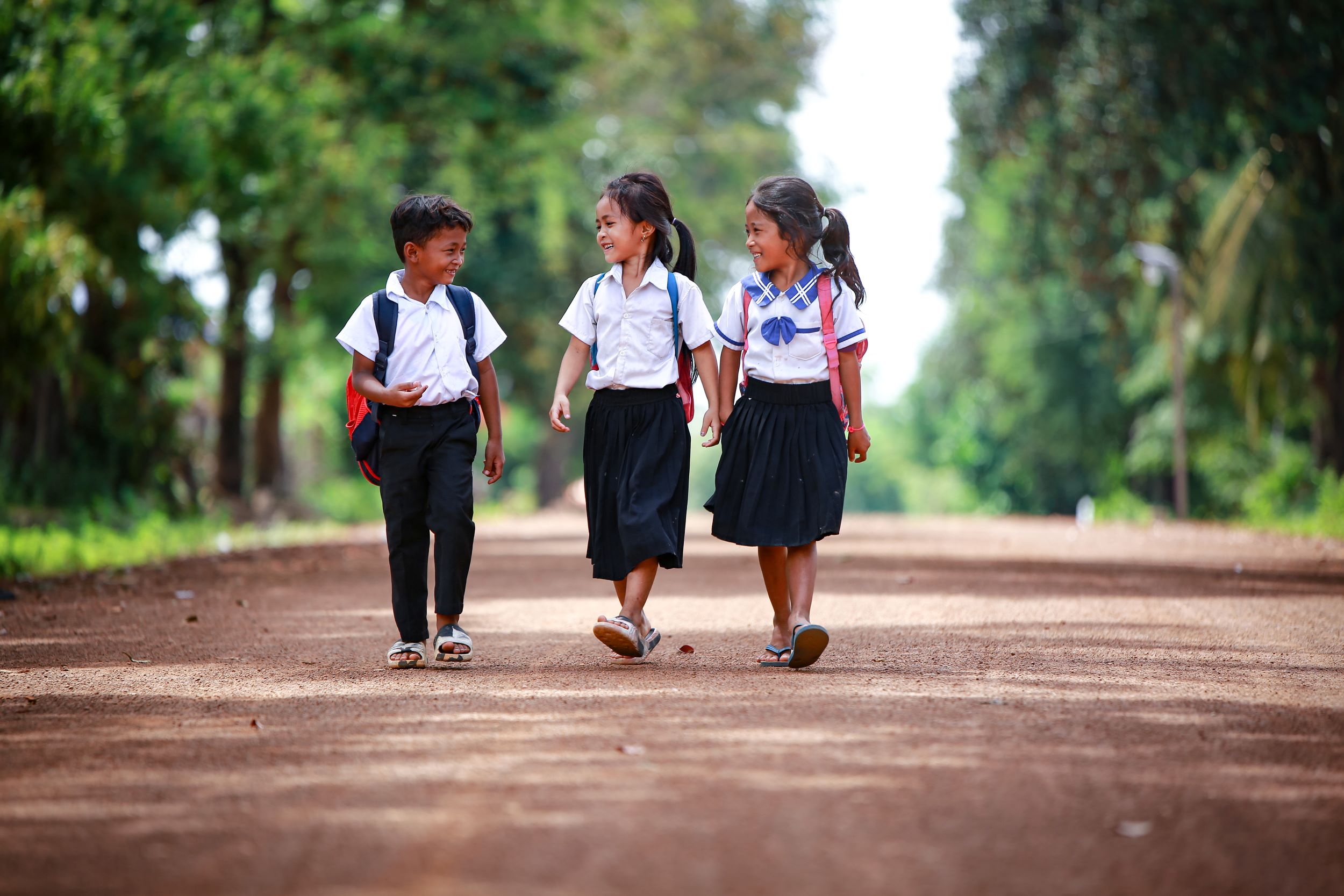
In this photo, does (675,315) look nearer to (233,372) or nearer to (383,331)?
(383,331)

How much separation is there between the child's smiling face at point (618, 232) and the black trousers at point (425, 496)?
93 cm

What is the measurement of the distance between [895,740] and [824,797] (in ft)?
2.59

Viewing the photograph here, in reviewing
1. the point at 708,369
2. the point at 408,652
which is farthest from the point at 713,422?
the point at 408,652

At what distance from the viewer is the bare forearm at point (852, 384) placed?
671cm

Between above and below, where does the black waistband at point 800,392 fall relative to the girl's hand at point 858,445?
above

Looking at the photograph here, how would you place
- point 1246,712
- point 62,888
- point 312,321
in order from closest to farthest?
point 62,888, point 1246,712, point 312,321

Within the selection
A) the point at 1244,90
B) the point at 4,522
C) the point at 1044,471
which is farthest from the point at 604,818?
the point at 1044,471

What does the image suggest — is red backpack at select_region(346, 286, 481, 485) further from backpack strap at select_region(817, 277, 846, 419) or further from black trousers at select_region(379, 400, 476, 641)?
backpack strap at select_region(817, 277, 846, 419)

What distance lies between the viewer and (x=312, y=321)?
28.2 m

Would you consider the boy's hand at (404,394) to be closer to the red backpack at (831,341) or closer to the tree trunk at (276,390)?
the red backpack at (831,341)

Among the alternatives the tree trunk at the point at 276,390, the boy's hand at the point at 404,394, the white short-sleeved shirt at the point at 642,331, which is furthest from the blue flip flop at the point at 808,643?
the tree trunk at the point at 276,390

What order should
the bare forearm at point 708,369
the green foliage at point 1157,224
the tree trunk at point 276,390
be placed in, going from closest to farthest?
the bare forearm at point 708,369
the green foliage at point 1157,224
the tree trunk at point 276,390

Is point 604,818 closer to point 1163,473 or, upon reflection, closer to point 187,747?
point 187,747

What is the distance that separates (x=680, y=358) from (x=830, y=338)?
0.67m
